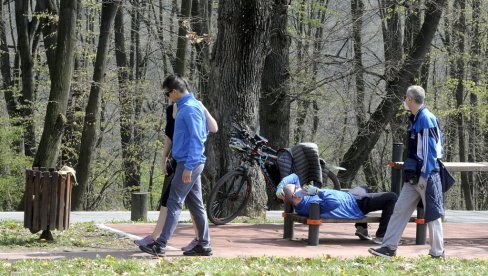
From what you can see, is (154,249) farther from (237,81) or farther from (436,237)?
(237,81)

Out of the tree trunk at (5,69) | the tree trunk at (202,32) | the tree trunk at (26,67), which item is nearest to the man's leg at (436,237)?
the tree trunk at (202,32)

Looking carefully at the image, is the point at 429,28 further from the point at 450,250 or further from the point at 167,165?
the point at 167,165

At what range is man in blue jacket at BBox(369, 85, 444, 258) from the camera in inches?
380

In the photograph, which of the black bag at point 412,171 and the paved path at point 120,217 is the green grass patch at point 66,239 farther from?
the black bag at point 412,171

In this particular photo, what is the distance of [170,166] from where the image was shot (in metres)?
9.80

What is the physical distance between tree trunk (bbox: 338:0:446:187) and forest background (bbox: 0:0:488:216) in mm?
38

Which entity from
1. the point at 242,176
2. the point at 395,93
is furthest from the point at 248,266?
the point at 395,93

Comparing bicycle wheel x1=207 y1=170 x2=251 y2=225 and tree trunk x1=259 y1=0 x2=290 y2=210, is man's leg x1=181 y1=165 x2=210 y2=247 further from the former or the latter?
tree trunk x1=259 y1=0 x2=290 y2=210

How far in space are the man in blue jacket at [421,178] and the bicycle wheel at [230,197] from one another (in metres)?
3.85

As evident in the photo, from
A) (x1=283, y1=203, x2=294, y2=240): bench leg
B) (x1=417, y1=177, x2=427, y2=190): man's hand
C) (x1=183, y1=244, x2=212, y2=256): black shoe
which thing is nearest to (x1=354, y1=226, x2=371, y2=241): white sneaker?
(x1=283, y1=203, x2=294, y2=240): bench leg

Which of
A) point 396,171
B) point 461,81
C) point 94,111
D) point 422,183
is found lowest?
point 422,183

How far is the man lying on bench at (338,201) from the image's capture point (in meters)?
11.3

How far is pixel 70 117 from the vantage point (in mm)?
27500

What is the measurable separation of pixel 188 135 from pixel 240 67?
544cm
